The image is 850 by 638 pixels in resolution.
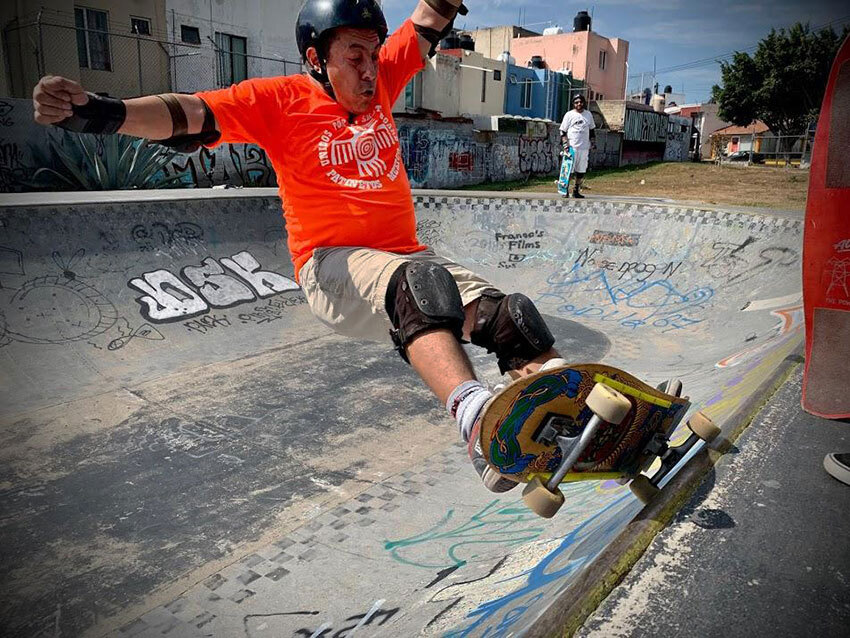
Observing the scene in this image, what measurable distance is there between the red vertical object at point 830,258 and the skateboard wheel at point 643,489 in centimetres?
108

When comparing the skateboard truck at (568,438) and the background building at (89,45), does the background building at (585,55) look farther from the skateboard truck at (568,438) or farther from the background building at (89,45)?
the skateboard truck at (568,438)

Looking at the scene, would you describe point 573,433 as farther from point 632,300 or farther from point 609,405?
point 632,300

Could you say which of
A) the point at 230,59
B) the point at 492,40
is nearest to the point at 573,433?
the point at 230,59

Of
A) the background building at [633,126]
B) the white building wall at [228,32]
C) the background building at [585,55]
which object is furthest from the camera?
the background building at [585,55]

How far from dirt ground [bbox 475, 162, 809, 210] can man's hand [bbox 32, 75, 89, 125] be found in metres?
13.5

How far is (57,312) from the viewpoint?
19.6 feet

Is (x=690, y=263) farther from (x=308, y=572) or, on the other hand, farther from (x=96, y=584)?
(x=96, y=584)

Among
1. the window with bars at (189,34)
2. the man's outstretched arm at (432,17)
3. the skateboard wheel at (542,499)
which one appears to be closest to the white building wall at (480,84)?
the window with bars at (189,34)

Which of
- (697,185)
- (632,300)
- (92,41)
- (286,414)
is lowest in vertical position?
(286,414)

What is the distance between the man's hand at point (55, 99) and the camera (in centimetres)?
241

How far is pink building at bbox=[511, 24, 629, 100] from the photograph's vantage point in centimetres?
4422

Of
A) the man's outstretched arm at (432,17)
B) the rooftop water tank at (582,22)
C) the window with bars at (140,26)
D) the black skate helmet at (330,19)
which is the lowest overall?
Result: the black skate helmet at (330,19)

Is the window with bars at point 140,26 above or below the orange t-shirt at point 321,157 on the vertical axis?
above

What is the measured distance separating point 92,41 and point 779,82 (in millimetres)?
39193
